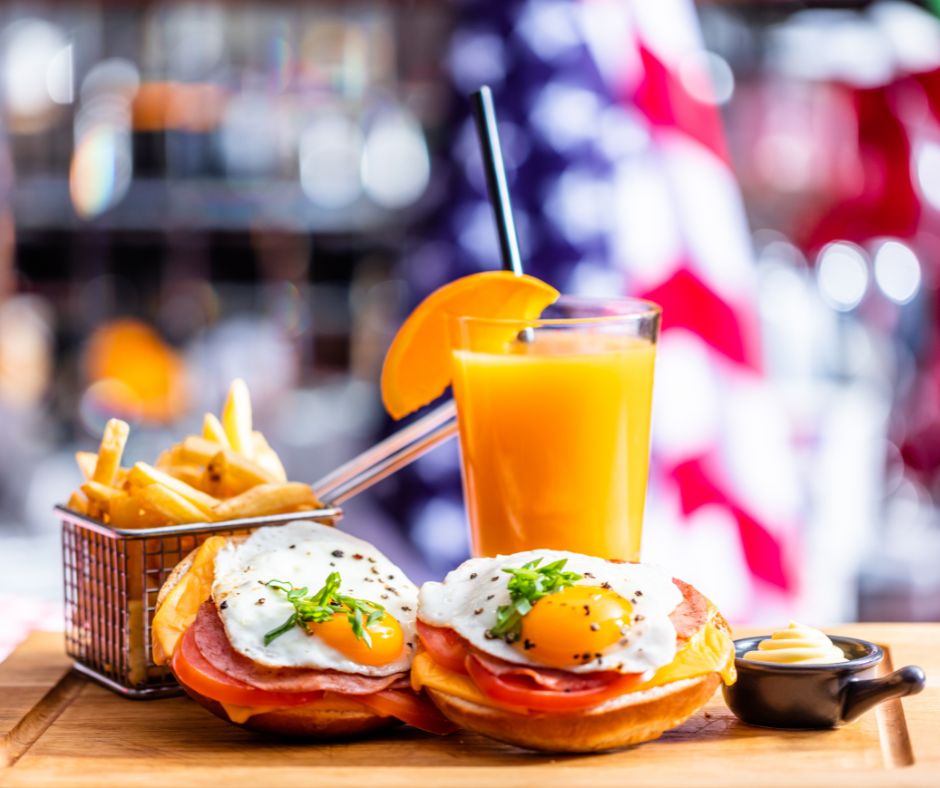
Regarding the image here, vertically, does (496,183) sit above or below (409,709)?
above

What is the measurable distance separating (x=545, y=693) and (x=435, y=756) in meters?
0.16

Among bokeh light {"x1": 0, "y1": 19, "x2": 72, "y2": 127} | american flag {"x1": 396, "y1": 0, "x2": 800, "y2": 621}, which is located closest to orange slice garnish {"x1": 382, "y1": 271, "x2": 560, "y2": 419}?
american flag {"x1": 396, "y1": 0, "x2": 800, "y2": 621}

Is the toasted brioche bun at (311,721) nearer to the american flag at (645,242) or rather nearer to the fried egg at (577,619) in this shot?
the fried egg at (577,619)

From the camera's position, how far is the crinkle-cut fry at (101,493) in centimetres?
178

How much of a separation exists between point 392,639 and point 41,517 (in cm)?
470

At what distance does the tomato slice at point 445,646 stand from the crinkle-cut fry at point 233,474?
0.45 metres

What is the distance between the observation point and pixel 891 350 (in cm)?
476

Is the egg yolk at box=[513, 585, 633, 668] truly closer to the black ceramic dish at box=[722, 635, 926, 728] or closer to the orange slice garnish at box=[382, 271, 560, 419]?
the black ceramic dish at box=[722, 635, 926, 728]

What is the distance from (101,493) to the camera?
1.79m

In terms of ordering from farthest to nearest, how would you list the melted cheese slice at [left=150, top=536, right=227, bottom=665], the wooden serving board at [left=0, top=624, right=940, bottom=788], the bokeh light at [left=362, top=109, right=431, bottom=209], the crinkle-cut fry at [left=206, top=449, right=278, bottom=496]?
A: the bokeh light at [left=362, top=109, right=431, bottom=209] < the crinkle-cut fry at [left=206, top=449, right=278, bottom=496] < the melted cheese slice at [left=150, top=536, right=227, bottom=665] < the wooden serving board at [left=0, top=624, right=940, bottom=788]

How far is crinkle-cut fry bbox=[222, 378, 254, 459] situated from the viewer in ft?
6.55

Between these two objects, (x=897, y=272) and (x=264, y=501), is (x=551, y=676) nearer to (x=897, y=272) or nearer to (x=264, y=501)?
(x=264, y=501)

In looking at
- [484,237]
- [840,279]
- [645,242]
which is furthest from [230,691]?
[840,279]

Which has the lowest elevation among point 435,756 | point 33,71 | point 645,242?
point 435,756
